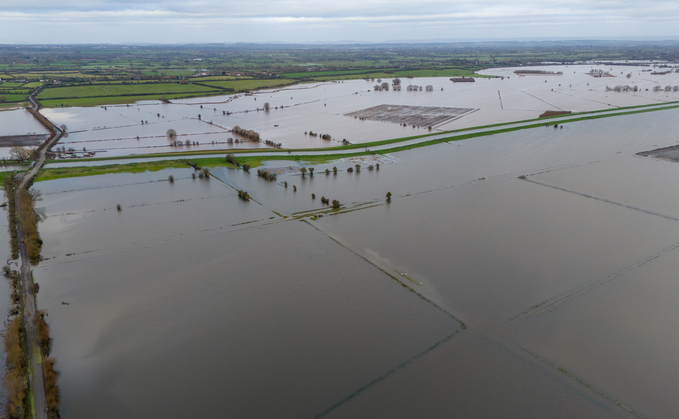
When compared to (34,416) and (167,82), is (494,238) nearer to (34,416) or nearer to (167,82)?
(34,416)

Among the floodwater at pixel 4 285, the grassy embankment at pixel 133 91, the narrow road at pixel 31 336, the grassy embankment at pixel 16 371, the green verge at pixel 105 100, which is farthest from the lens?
the grassy embankment at pixel 133 91

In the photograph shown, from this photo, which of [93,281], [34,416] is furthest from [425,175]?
[34,416]

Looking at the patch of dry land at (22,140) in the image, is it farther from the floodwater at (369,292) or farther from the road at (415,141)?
the floodwater at (369,292)

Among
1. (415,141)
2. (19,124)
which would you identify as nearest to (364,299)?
(415,141)

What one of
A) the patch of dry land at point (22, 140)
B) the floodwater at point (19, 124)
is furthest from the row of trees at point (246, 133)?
the floodwater at point (19, 124)

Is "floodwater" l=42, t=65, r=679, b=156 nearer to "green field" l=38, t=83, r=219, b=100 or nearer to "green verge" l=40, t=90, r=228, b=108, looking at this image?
"green verge" l=40, t=90, r=228, b=108

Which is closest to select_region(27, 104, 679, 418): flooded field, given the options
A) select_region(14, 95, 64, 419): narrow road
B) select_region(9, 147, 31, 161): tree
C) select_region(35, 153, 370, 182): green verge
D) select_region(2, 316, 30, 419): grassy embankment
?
select_region(14, 95, 64, 419): narrow road

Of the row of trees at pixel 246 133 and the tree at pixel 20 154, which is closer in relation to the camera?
the tree at pixel 20 154
